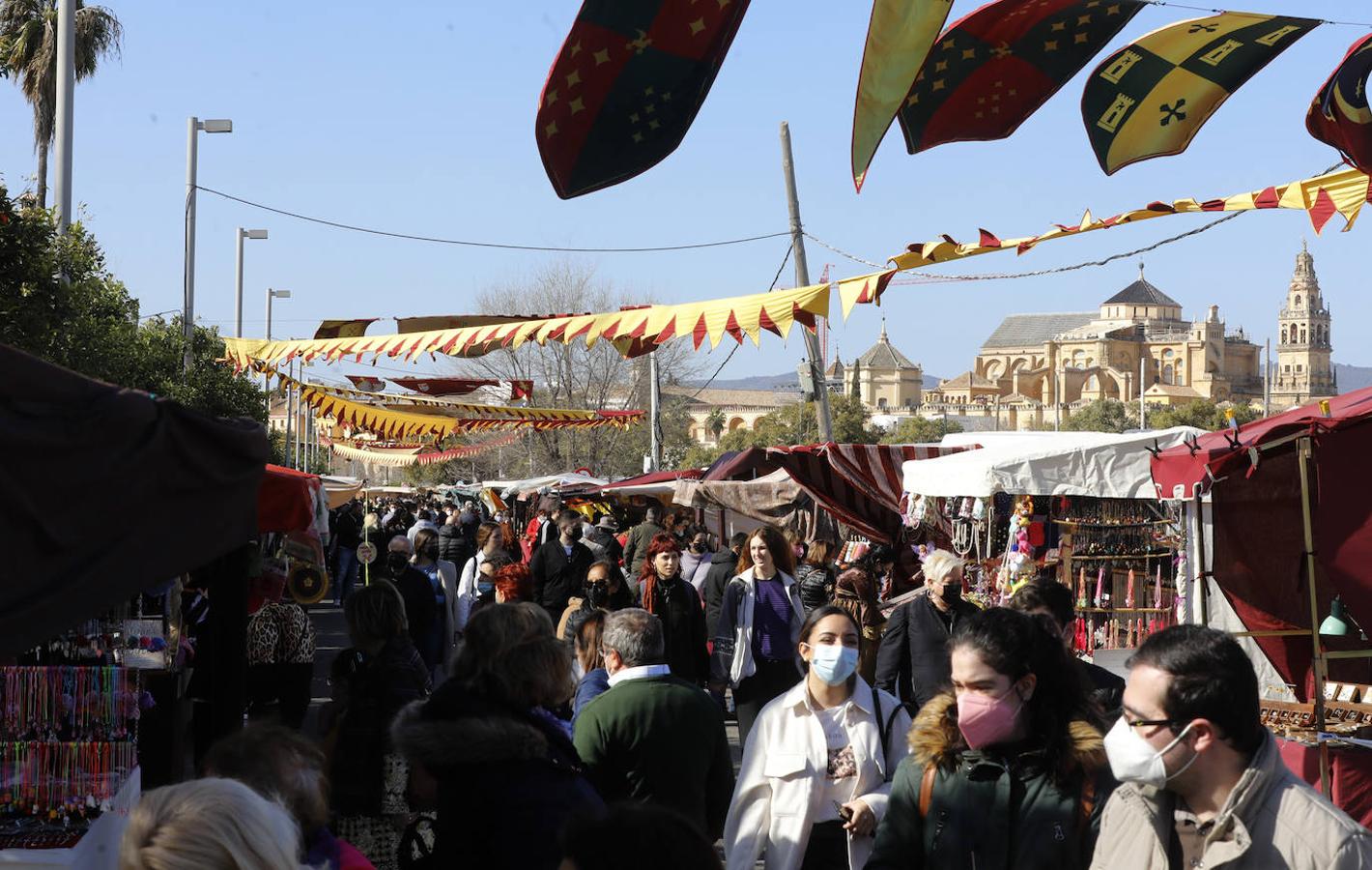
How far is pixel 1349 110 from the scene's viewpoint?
277 inches

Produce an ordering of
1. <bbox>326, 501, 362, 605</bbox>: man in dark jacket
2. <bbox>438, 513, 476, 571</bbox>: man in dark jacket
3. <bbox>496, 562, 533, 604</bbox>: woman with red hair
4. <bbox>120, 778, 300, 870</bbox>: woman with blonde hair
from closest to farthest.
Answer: <bbox>120, 778, 300, 870</bbox>: woman with blonde hair → <bbox>496, 562, 533, 604</bbox>: woman with red hair → <bbox>438, 513, 476, 571</bbox>: man in dark jacket → <bbox>326, 501, 362, 605</bbox>: man in dark jacket

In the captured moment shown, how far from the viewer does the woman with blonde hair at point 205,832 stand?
255 cm

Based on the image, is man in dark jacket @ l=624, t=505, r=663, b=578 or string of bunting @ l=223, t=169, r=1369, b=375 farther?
man in dark jacket @ l=624, t=505, r=663, b=578

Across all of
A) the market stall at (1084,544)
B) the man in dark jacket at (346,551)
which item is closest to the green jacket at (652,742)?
the market stall at (1084,544)

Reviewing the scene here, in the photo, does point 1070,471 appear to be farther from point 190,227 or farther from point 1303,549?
point 190,227

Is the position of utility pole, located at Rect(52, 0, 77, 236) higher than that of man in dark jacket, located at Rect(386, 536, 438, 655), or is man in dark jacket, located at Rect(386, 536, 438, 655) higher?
utility pole, located at Rect(52, 0, 77, 236)

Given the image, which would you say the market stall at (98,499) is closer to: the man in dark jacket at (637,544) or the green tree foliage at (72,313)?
the green tree foliage at (72,313)

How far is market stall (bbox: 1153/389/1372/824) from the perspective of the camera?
6895mm

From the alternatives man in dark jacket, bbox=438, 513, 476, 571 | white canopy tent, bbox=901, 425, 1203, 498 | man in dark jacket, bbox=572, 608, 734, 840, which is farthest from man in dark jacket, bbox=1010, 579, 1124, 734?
man in dark jacket, bbox=438, 513, 476, 571

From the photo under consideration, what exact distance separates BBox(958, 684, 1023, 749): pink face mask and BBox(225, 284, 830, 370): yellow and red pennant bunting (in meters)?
6.90

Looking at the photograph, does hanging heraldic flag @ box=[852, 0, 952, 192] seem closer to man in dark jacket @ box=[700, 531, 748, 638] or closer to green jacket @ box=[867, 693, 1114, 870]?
green jacket @ box=[867, 693, 1114, 870]

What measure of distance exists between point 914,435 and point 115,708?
382 feet

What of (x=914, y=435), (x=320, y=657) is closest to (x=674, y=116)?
(x=320, y=657)

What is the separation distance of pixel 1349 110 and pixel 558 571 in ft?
26.2
